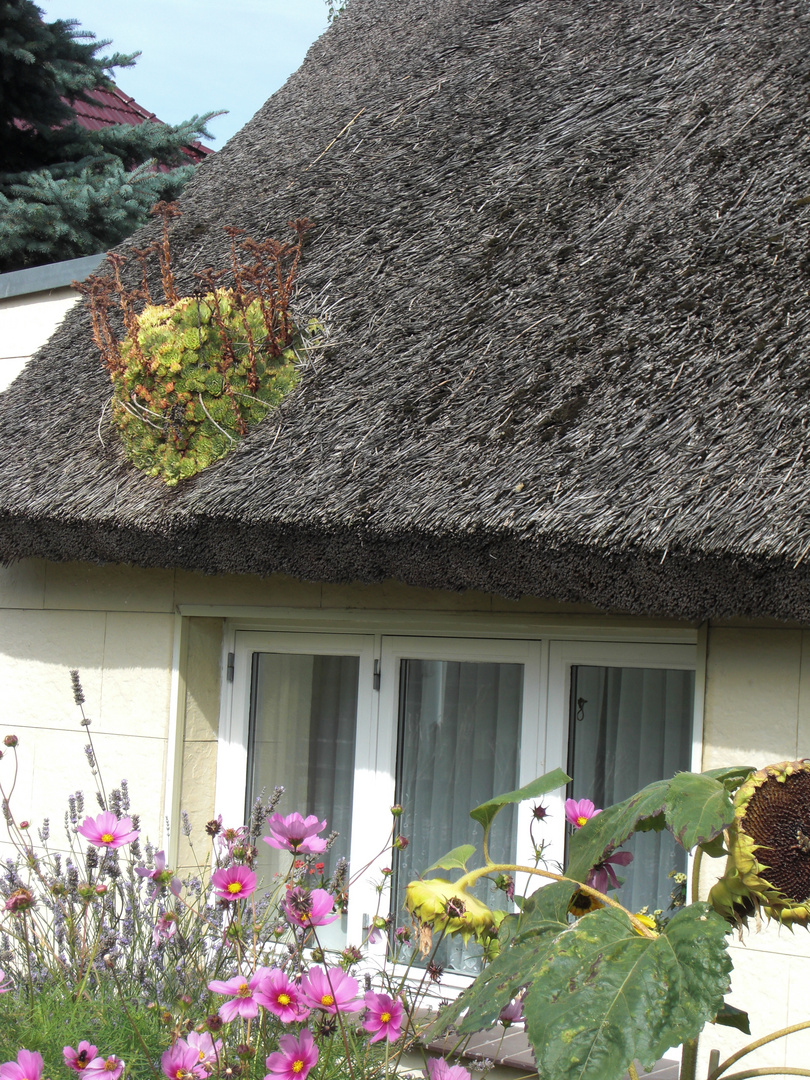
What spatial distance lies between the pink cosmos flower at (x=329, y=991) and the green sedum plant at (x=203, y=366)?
6.78 feet

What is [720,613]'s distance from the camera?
87.6 inches

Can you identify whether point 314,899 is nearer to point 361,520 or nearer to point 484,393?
point 361,520

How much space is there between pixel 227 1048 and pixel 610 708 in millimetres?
1621

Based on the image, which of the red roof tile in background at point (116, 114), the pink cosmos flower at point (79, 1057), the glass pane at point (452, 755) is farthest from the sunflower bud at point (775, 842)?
the red roof tile in background at point (116, 114)

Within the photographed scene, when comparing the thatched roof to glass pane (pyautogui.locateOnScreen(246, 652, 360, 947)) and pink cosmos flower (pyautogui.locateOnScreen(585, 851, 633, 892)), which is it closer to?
glass pane (pyautogui.locateOnScreen(246, 652, 360, 947))

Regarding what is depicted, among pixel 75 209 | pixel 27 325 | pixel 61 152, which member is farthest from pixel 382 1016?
pixel 61 152

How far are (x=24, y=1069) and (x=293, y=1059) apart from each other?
1.14ft

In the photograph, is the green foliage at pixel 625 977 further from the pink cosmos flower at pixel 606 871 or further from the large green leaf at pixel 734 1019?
the pink cosmos flower at pixel 606 871

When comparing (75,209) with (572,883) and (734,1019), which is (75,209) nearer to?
(572,883)

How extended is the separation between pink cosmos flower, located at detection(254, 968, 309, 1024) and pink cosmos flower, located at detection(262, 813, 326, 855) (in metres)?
0.19

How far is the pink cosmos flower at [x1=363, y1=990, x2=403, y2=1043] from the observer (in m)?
1.38

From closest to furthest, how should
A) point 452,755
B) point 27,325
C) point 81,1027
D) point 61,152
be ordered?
point 81,1027 < point 452,755 < point 27,325 < point 61,152

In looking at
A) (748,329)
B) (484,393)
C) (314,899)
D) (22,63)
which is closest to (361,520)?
(484,393)

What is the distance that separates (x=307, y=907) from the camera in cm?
132
